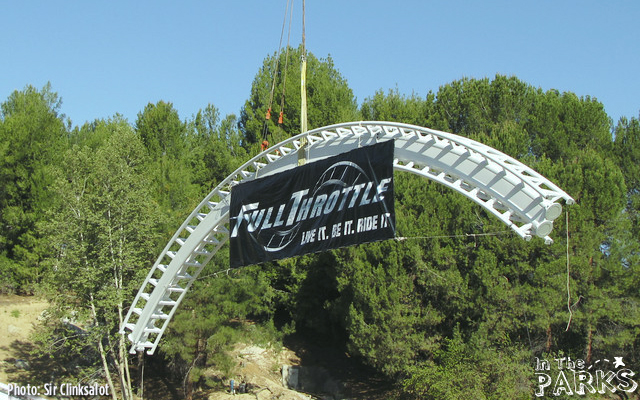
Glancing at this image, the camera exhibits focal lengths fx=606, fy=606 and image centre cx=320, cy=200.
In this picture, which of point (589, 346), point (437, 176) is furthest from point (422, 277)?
point (437, 176)

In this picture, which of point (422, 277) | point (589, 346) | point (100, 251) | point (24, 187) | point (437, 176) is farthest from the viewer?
point (24, 187)

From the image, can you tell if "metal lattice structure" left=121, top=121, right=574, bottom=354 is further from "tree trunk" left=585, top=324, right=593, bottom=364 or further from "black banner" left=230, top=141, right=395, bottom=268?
"tree trunk" left=585, top=324, right=593, bottom=364

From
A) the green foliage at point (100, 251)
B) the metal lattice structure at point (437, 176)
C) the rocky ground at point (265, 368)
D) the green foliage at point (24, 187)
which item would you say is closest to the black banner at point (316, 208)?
the metal lattice structure at point (437, 176)

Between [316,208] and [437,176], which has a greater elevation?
[437,176]

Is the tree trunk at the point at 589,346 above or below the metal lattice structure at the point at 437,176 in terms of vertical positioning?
below

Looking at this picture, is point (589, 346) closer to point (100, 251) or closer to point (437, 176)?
point (437, 176)

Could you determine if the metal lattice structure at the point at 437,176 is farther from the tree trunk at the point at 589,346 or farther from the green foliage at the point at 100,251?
the tree trunk at the point at 589,346

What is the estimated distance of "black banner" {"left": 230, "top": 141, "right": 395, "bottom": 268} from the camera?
459 inches

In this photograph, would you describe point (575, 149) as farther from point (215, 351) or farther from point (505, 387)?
point (215, 351)

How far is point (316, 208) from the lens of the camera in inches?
503

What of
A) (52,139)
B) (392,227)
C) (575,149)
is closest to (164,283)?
(392,227)

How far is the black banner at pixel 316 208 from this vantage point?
1165 cm

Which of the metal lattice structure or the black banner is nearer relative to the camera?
the metal lattice structure

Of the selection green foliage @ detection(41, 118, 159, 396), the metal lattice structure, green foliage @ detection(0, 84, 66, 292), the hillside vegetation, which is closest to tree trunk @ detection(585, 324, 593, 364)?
the hillside vegetation
